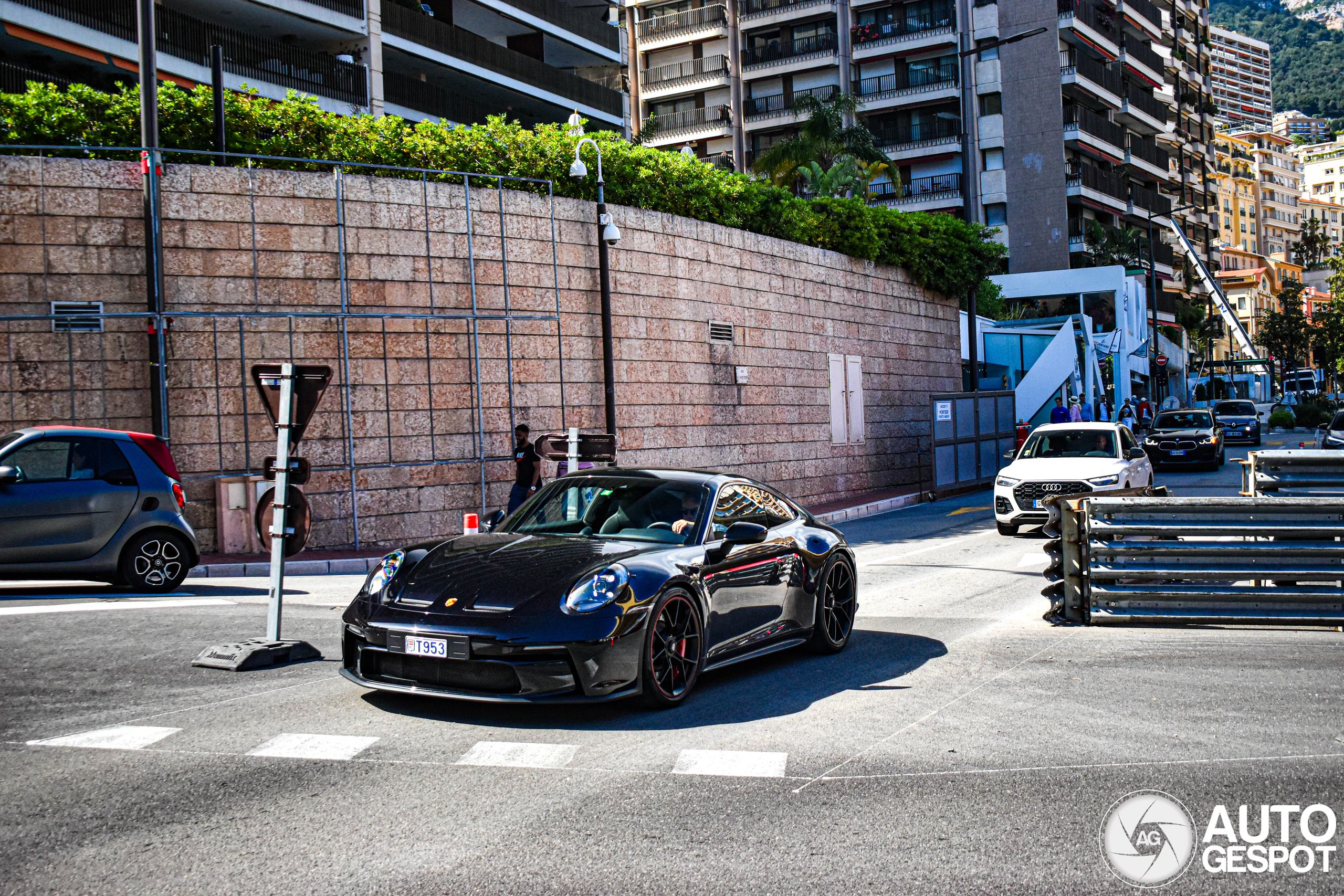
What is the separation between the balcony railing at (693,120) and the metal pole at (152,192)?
50.4 m

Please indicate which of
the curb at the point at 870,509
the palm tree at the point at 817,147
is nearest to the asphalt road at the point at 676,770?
the curb at the point at 870,509

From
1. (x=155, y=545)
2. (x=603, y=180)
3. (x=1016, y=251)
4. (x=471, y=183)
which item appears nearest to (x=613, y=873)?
(x=155, y=545)

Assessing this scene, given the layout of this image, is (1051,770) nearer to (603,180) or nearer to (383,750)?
(383,750)

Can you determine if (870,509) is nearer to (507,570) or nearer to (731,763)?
(507,570)

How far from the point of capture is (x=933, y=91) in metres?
59.7

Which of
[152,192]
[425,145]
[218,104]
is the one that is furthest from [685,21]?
[152,192]

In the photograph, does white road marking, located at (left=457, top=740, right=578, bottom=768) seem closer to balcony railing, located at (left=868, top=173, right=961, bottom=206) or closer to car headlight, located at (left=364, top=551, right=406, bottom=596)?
car headlight, located at (left=364, top=551, right=406, bottom=596)

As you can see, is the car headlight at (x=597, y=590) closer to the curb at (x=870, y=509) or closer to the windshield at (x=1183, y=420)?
the curb at (x=870, y=509)

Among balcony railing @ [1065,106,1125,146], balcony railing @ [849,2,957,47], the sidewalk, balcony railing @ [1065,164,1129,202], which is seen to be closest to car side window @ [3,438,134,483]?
the sidewalk

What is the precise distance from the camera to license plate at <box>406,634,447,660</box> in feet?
19.7

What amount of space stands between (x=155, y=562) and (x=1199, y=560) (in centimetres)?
977

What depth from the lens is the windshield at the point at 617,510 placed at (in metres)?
7.29

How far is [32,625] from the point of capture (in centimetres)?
889

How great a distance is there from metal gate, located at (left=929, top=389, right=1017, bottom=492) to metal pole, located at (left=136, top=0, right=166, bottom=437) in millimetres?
15419
